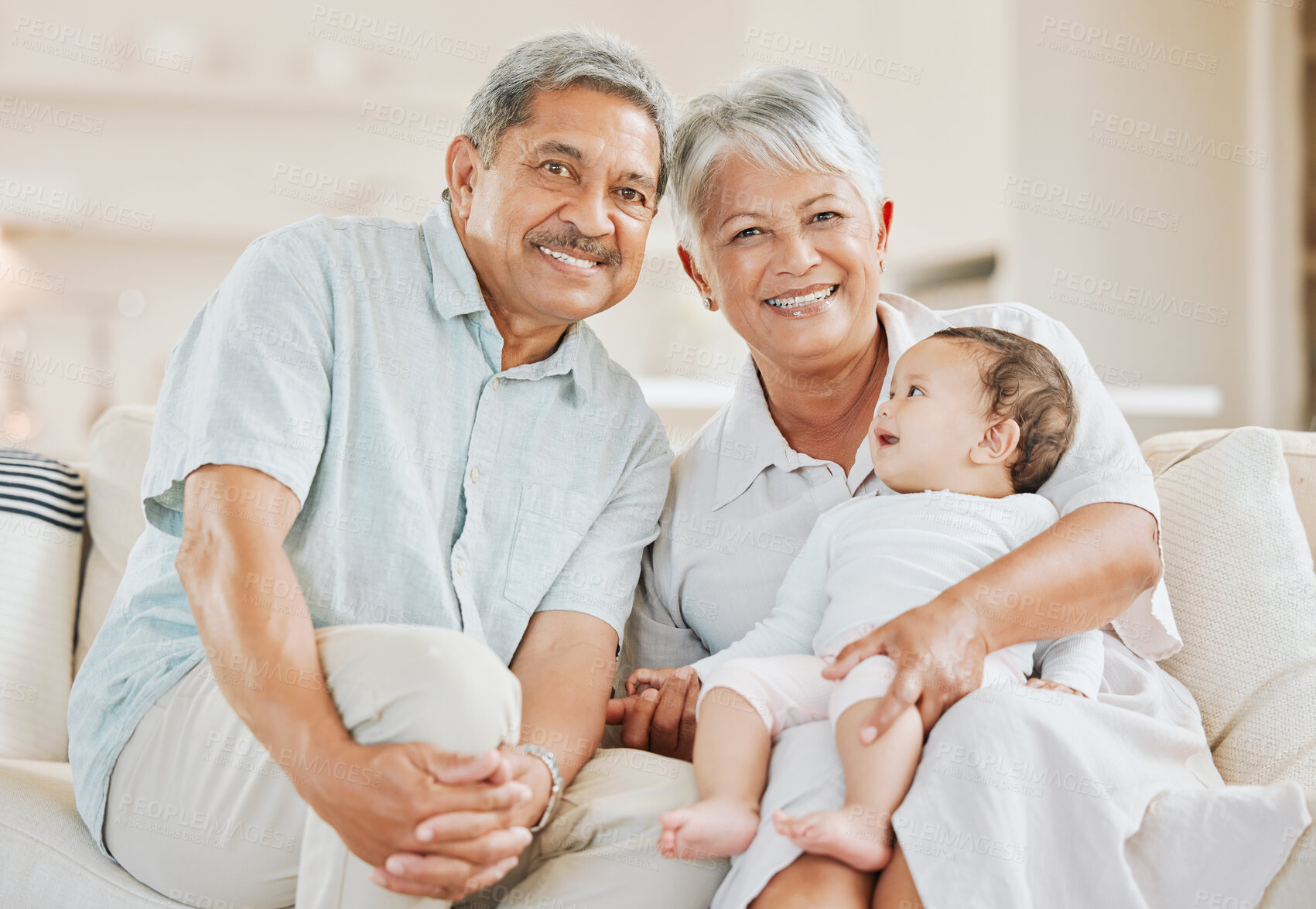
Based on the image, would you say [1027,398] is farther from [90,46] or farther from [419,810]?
[90,46]

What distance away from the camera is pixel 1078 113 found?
351 cm

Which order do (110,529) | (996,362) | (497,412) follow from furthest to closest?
1. (110,529)
2. (497,412)
3. (996,362)

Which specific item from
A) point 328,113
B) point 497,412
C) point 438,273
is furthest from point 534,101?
point 328,113

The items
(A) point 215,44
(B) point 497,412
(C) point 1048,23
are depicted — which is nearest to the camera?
(B) point 497,412

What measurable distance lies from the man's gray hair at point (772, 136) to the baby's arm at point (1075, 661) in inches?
27.1

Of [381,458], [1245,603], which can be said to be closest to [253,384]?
[381,458]

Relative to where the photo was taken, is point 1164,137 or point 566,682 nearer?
point 566,682

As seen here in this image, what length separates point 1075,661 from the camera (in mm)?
1249

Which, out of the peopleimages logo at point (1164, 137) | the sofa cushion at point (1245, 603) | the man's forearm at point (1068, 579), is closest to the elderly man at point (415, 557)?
the man's forearm at point (1068, 579)

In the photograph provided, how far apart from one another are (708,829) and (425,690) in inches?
12.2

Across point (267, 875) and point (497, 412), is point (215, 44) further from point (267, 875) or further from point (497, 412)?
point (267, 875)

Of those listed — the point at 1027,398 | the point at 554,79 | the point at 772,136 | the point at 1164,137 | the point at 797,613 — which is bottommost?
the point at 797,613

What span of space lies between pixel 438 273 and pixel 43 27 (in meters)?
3.12

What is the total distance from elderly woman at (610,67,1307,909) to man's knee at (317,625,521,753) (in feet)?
1.00
